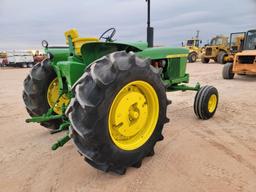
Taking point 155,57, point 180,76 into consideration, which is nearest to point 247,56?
point 180,76

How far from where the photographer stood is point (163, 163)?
2943 mm

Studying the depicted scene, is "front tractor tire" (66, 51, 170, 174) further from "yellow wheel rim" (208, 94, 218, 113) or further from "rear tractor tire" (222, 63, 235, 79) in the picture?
"rear tractor tire" (222, 63, 235, 79)

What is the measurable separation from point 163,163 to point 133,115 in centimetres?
68

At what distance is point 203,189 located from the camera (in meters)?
2.42

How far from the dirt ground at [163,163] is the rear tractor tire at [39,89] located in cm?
49

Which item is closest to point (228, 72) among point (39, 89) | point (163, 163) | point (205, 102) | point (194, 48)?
point (205, 102)

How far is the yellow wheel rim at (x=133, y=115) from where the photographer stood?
267 centimetres

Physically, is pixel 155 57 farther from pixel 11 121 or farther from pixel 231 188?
pixel 11 121

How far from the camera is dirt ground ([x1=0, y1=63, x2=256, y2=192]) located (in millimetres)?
2533

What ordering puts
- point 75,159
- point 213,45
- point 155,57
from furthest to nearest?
point 213,45
point 155,57
point 75,159

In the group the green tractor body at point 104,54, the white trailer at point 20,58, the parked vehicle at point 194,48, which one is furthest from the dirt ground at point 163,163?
the white trailer at point 20,58

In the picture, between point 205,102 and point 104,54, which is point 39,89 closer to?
point 104,54

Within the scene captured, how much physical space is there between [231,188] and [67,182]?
1629mm

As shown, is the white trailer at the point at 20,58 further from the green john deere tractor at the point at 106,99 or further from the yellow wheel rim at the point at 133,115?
the yellow wheel rim at the point at 133,115
